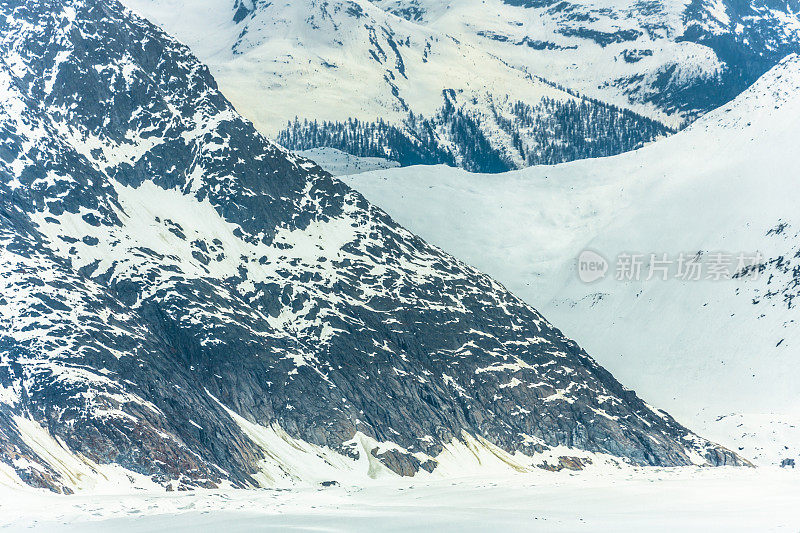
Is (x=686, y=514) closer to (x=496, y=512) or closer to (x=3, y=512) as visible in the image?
(x=496, y=512)

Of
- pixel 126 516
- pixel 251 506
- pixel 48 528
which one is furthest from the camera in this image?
pixel 251 506

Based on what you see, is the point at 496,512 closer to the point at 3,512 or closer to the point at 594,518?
the point at 594,518

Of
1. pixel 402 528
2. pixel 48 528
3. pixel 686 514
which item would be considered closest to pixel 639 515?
pixel 686 514

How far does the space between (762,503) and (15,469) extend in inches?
3691

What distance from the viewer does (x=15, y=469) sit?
19975 centimetres

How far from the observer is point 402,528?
17412 cm

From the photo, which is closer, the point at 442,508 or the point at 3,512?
the point at 3,512

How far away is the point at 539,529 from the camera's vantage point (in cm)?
17225

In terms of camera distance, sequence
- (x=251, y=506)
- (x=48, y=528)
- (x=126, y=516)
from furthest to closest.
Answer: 1. (x=251, y=506)
2. (x=126, y=516)
3. (x=48, y=528)

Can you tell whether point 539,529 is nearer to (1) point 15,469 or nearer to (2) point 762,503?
(2) point 762,503

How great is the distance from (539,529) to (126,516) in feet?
155

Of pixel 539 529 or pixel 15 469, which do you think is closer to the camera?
pixel 539 529

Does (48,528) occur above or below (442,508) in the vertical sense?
above

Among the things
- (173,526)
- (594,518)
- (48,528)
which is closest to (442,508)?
(594,518)
